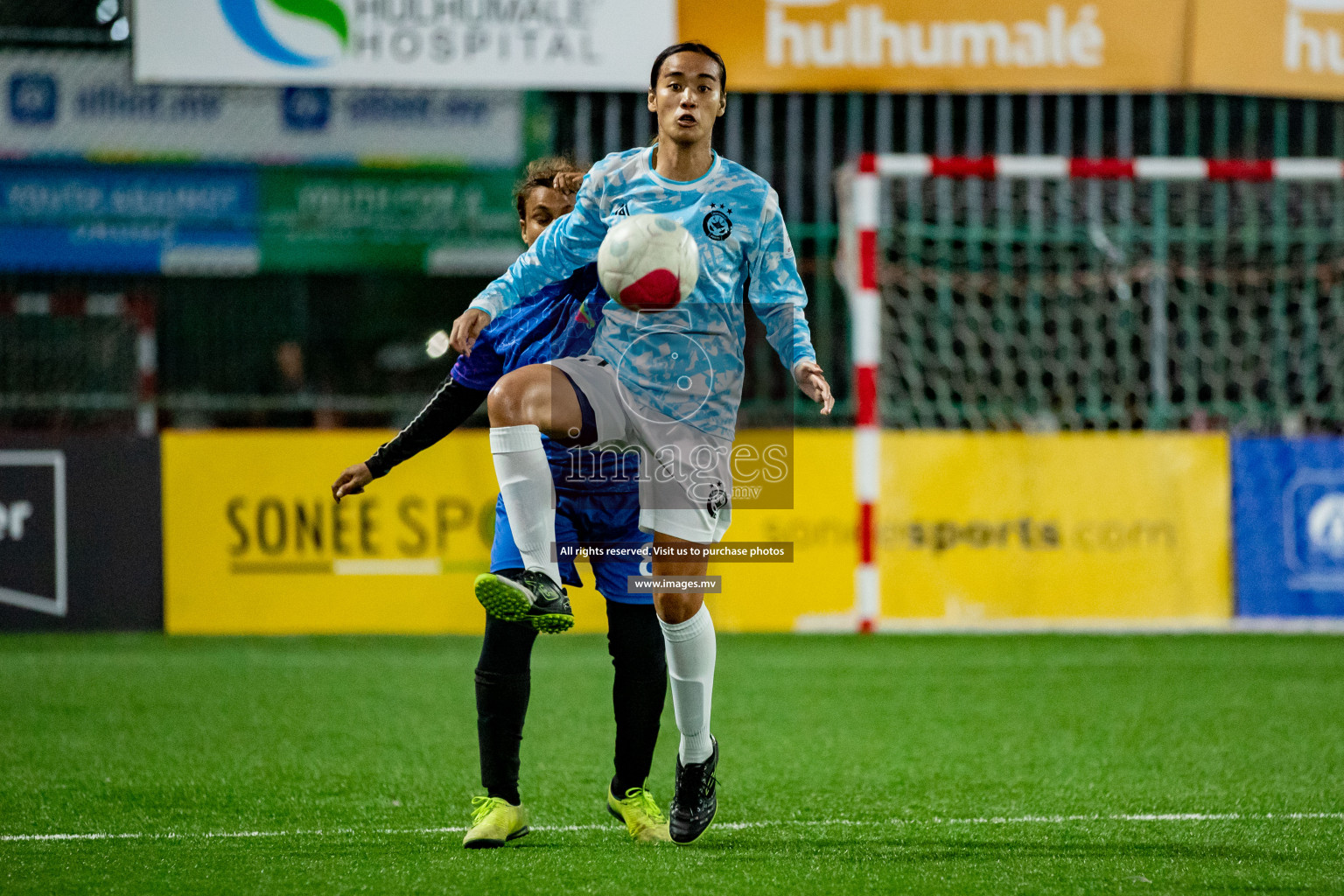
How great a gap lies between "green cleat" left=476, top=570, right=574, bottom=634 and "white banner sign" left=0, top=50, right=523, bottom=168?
6.22 meters

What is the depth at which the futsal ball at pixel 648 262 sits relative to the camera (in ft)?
10.5

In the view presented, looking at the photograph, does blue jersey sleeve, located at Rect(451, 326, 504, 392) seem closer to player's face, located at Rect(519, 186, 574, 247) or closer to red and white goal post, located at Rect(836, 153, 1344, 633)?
player's face, located at Rect(519, 186, 574, 247)

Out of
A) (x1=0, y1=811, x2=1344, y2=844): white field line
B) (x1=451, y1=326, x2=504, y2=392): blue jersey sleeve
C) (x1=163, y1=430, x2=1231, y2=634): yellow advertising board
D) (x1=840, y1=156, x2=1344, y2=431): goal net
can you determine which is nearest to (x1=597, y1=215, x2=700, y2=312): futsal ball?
(x1=451, y1=326, x2=504, y2=392): blue jersey sleeve

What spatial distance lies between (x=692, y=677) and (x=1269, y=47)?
20.3 ft

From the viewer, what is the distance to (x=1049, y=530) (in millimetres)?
7973

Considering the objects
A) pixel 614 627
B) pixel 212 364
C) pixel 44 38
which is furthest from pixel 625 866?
pixel 44 38

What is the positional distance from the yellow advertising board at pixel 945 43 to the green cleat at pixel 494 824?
517 centimetres

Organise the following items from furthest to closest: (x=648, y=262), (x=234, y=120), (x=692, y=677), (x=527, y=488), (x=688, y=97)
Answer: (x=234, y=120), (x=692, y=677), (x=527, y=488), (x=688, y=97), (x=648, y=262)

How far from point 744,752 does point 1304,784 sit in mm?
1650

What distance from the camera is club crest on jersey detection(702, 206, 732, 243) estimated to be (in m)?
3.36

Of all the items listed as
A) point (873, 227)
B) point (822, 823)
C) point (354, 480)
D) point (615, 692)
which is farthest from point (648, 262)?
point (873, 227)

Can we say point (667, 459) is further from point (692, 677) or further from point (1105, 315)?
point (1105, 315)

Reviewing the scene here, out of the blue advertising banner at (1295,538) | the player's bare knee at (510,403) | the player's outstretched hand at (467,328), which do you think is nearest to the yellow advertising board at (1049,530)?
the blue advertising banner at (1295,538)

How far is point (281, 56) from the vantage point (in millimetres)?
7828
